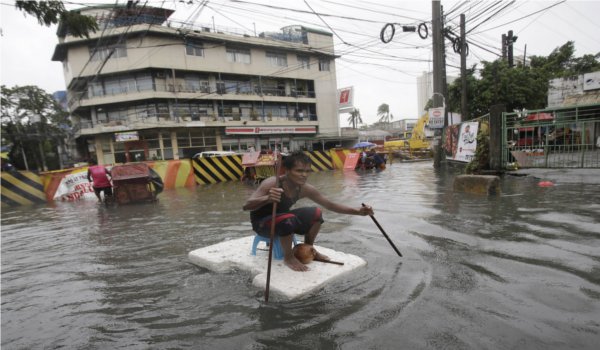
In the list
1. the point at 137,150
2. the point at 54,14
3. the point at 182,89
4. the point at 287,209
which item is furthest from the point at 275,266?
the point at 182,89

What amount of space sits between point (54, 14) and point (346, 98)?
1521 inches

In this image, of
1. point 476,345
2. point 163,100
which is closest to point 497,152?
point 476,345

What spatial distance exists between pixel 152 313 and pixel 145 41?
33026mm

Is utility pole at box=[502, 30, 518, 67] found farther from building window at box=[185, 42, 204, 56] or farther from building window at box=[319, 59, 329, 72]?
building window at box=[185, 42, 204, 56]

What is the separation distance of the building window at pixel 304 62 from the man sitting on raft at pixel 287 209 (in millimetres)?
38663

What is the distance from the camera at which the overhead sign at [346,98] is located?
39844 millimetres

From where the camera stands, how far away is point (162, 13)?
106 ft

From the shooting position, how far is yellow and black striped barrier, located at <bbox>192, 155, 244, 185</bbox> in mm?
14844

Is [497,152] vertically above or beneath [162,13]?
beneath

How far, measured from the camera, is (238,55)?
35.4m

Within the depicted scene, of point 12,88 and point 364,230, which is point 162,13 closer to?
point 12,88

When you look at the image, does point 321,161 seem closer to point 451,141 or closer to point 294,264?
point 451,141

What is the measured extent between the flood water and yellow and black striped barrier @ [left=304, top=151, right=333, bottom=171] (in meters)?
12.5

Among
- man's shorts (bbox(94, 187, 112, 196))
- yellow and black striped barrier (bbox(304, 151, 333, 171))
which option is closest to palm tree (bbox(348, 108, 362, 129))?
yellow and black striped barrier (bbox(304, 151, 333, 171))
